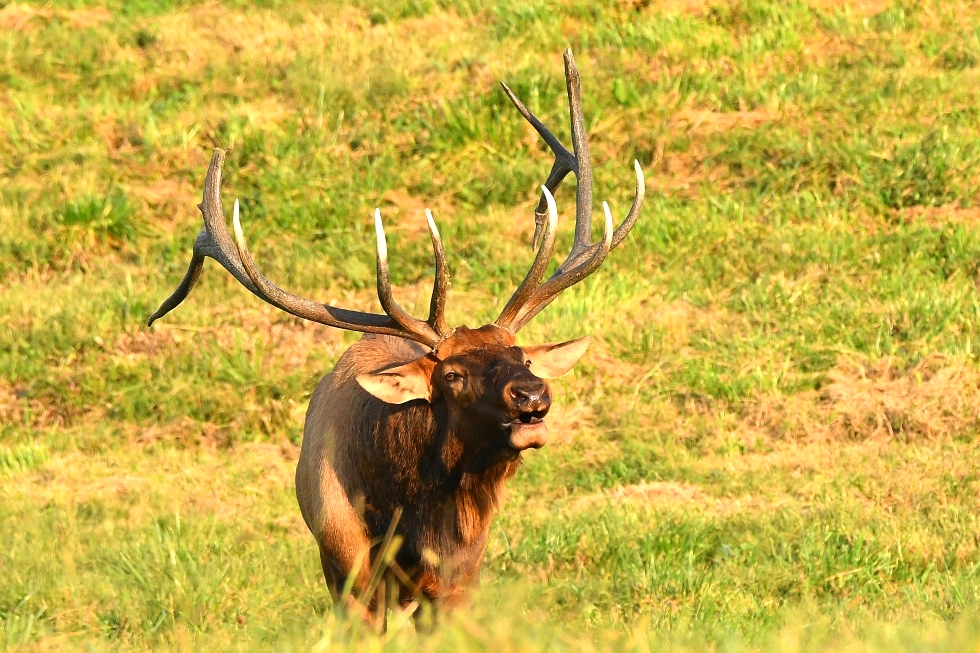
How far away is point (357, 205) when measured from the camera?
1211 centimetres

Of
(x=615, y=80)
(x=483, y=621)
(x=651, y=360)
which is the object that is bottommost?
(x=651, y=360)

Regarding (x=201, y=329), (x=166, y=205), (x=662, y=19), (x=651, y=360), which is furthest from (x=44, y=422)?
(x=662, y=19)

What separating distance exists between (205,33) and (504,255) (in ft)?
15.7

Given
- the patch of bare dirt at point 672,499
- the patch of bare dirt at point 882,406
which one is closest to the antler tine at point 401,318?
the patch of bare dirt at point 672,499

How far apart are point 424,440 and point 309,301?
0.81m

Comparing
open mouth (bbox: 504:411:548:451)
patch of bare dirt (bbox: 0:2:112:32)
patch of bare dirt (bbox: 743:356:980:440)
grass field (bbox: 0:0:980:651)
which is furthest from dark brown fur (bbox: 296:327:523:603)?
patch of bare dirt (bbox: 0:2:112:32)

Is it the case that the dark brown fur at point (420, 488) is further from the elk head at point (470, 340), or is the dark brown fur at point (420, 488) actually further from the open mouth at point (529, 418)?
the open mouth at point (529, 418)

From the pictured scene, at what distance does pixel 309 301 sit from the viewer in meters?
6.16

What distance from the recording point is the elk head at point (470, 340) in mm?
5344

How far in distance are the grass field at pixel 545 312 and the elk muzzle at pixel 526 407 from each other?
21.0 inches

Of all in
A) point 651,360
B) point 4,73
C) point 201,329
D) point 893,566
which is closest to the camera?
point 893,566

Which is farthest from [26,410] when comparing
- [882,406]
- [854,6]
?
[854,6]

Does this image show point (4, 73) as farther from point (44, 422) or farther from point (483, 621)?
point (483, 621)

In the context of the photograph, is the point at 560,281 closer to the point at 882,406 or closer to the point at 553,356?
the point at 553,356
